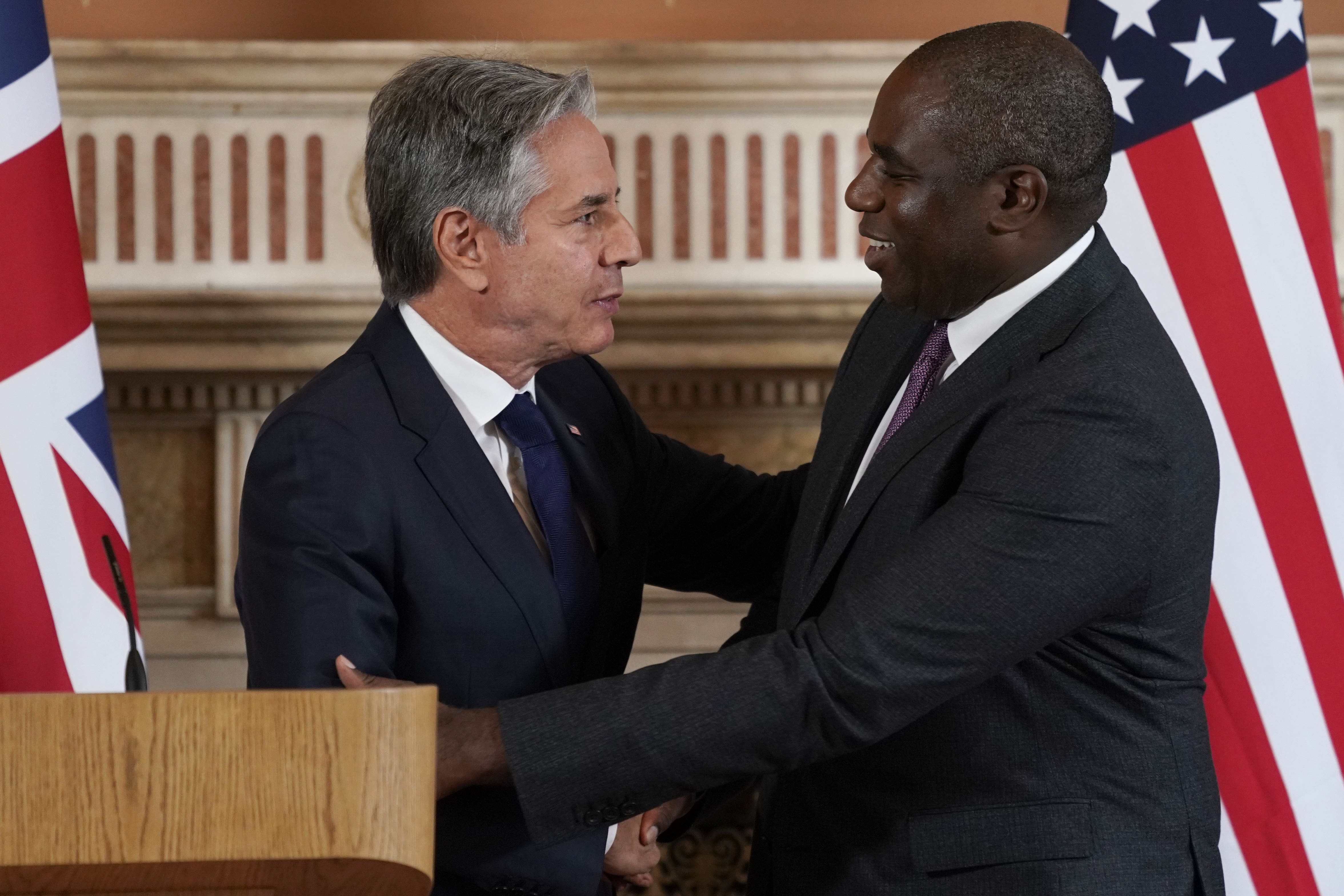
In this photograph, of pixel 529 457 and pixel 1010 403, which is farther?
pixel 529 457

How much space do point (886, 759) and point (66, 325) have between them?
4.22 feet

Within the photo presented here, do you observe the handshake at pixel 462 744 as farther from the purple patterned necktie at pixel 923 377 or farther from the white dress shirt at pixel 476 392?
the purple patterned necktie at pixel 923 377

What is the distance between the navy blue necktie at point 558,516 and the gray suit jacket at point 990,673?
0.72 ft

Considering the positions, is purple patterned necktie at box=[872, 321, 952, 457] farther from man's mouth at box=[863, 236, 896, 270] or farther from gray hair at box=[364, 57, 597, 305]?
gray hair at box=[364, 57, 597, 305]

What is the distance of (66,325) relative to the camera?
1.94 meters

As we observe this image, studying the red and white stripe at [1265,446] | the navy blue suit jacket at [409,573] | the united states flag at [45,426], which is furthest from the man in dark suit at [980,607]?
the united states flag at [45,426]

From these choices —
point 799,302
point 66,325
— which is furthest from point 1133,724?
point 66,325

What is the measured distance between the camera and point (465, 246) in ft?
4.89

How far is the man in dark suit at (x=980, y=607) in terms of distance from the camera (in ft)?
3.93

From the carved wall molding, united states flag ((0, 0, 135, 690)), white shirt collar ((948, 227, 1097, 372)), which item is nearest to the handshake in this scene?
white shirt collar ((948, 227, 1097, 372))

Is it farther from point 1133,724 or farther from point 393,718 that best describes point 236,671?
point 393,718

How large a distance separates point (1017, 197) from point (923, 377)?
22 cm

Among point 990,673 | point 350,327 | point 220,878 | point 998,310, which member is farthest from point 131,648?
point 350,327

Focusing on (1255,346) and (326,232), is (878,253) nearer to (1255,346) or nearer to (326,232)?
(1255,346)
